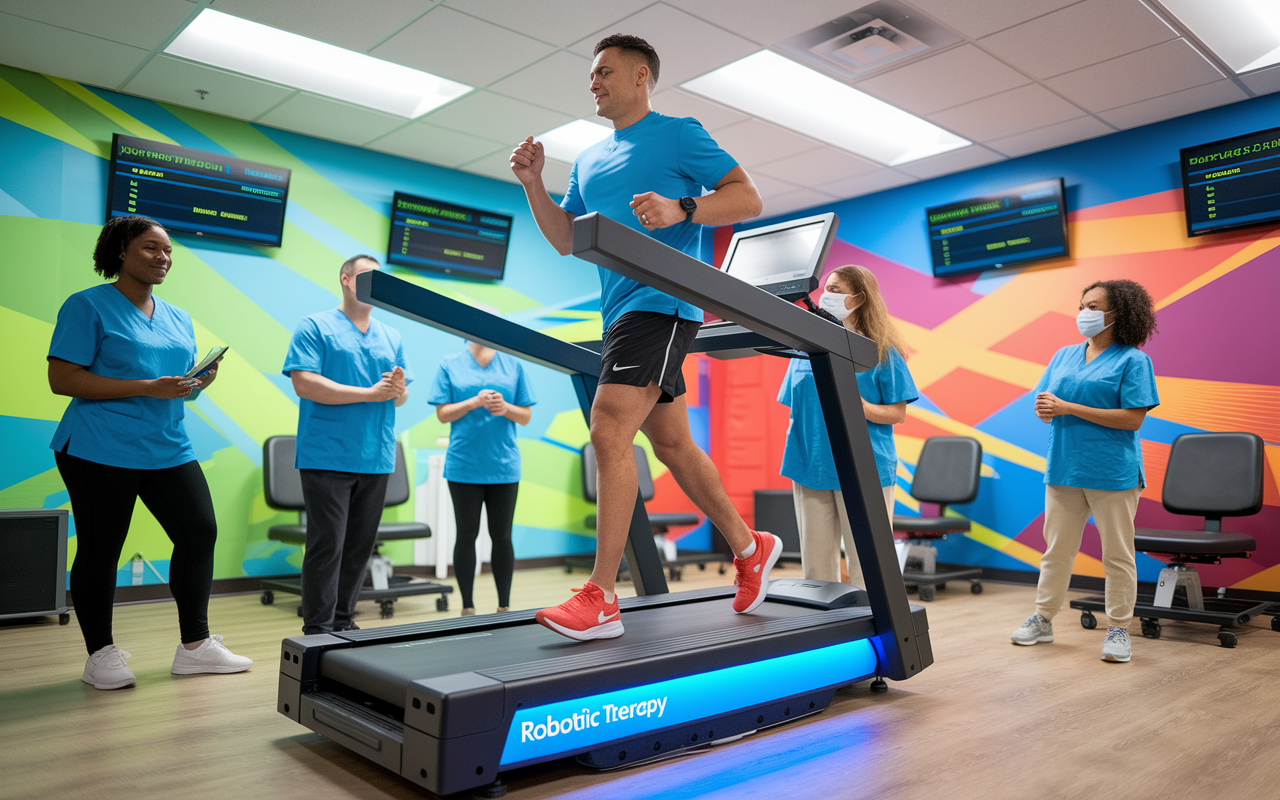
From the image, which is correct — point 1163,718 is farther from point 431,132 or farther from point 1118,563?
point 431,132

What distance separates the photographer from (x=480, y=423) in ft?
11.8

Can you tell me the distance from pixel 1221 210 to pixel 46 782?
5.59m

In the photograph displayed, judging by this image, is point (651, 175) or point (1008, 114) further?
point (1008, 114)

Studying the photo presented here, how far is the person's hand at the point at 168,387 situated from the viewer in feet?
8.04

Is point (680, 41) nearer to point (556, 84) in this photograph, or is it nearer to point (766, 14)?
point (766, 14)

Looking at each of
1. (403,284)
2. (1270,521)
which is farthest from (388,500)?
(1270,521)

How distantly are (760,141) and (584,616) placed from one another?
3.97 meters

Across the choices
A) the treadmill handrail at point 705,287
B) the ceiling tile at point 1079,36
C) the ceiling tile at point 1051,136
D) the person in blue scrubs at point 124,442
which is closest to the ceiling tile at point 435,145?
the person in blue scrubs at point 124,442

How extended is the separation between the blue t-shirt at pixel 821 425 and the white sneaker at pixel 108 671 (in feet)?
7.21

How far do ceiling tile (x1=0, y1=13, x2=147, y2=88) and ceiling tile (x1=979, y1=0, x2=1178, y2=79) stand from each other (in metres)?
4.31

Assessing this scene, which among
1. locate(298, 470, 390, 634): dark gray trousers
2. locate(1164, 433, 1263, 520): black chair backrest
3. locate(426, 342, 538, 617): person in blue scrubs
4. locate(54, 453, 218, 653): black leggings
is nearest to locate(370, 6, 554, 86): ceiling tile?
locate(426, 342, 538, 617): person in blue scrubs

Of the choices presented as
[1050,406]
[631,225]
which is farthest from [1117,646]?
[631,225]

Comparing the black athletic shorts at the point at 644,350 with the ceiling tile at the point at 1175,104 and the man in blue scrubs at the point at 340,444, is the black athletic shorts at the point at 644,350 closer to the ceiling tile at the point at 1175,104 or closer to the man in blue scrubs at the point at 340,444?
the man in blue scrubs at the point at 340,444

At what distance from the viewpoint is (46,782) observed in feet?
5.35
